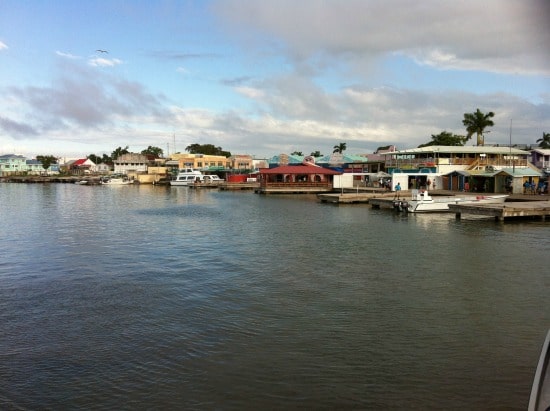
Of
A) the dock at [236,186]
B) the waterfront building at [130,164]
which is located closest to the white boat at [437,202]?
the dock at [236,186]

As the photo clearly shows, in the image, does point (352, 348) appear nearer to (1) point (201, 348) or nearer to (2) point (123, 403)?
(1) point (201, 348)

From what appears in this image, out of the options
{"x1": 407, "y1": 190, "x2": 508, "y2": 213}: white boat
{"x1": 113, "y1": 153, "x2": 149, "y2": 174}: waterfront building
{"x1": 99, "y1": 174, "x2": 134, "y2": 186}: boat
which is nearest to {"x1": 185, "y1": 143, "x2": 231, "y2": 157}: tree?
{"x1": 113, "y1": 153, "x2": 149, "y2": 174}: waterfront building

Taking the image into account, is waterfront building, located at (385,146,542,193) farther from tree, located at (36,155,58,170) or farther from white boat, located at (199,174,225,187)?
tree, located at (36,155,58,170)

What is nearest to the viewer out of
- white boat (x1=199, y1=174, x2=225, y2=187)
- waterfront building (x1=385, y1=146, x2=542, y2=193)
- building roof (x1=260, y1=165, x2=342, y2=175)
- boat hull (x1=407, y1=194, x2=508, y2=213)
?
boat hull (x1=407, y1=194, x2=508, y2=213)

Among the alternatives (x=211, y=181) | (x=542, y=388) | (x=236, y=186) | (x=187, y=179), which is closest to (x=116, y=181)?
(x=187, y=179)

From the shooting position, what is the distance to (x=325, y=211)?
4603 centimetres

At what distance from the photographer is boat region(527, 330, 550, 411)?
5414mm

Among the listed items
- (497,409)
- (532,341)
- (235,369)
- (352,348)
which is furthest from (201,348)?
(532,341)

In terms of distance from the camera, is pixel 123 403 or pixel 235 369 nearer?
pixel 123 403

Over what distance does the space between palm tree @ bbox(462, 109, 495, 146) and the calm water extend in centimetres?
6055

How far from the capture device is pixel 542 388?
553cm

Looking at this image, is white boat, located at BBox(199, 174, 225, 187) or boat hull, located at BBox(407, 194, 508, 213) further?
white boat, located at BBox(199, 174, 225, 187)

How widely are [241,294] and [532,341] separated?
8406 mm

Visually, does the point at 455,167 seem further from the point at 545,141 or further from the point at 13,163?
the point at 13,163
